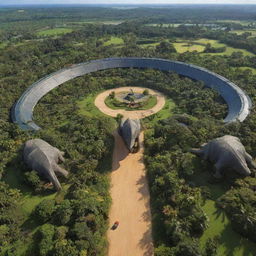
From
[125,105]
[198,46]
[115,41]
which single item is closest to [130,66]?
[125,105]

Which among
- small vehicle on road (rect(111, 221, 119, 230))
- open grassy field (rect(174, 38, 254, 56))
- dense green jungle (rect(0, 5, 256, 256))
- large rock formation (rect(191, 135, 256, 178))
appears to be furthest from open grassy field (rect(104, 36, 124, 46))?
small vehicle on road (rect(111, 221, 119, 230))

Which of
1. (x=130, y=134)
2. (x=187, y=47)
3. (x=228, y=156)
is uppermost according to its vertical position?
(x=228, y=156)

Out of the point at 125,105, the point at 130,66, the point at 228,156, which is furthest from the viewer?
the point at 130,66

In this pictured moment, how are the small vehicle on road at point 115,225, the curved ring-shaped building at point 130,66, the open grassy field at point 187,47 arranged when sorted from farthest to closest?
the open grassy field at point 187,47
the curved ring-shaped building at point 130,66
the small vehicle on road at point 115,225

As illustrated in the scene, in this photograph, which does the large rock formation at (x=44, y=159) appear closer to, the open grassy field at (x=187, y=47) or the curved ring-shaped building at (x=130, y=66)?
the curved ring-shaped building at (x=130, y=66)

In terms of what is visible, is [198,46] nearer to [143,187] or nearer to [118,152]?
[118,152]

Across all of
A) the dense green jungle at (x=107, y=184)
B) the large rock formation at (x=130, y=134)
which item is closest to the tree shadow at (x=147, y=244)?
the dense green jungle at (x=107, y=184)
